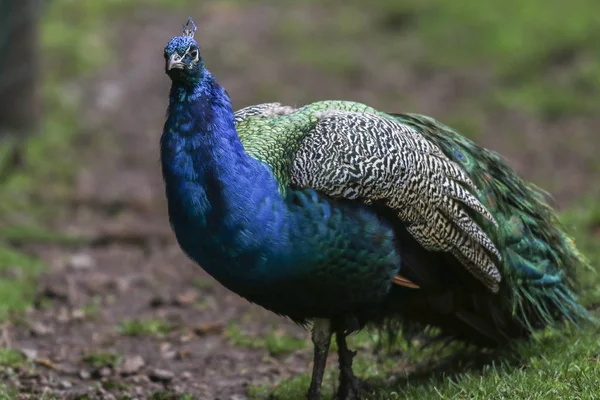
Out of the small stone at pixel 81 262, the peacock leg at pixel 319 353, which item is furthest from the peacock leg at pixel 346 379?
the small stone at pixel 81 262

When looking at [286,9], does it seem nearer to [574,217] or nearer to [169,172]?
[574,217]

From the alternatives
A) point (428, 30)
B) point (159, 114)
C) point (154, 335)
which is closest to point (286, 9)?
point (428, 30)

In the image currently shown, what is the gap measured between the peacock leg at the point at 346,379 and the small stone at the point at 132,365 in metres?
1.25

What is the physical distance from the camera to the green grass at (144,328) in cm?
656

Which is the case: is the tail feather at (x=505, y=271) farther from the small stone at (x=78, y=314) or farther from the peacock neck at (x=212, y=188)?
the small stone at (x=78, y=314)

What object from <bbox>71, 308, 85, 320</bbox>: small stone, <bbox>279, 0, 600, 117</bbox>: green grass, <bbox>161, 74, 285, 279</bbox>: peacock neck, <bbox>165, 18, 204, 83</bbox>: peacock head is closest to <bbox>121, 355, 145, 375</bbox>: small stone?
<bbox>71, 308, 85, 320</bbox>: small stone

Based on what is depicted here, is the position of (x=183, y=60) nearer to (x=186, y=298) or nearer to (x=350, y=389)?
(x=350, y=389)

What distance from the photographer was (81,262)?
7809mm

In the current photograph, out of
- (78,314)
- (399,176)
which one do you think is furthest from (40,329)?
(399,176)

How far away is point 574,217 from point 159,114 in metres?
5.27

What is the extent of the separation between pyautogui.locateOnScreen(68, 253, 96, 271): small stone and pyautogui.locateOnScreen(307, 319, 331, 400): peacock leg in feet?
10.5

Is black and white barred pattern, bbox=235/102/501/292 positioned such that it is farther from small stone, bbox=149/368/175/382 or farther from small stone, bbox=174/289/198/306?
small stone, bbox=174/289/198/306

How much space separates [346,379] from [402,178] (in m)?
1.13

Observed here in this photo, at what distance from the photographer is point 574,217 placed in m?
7.87
